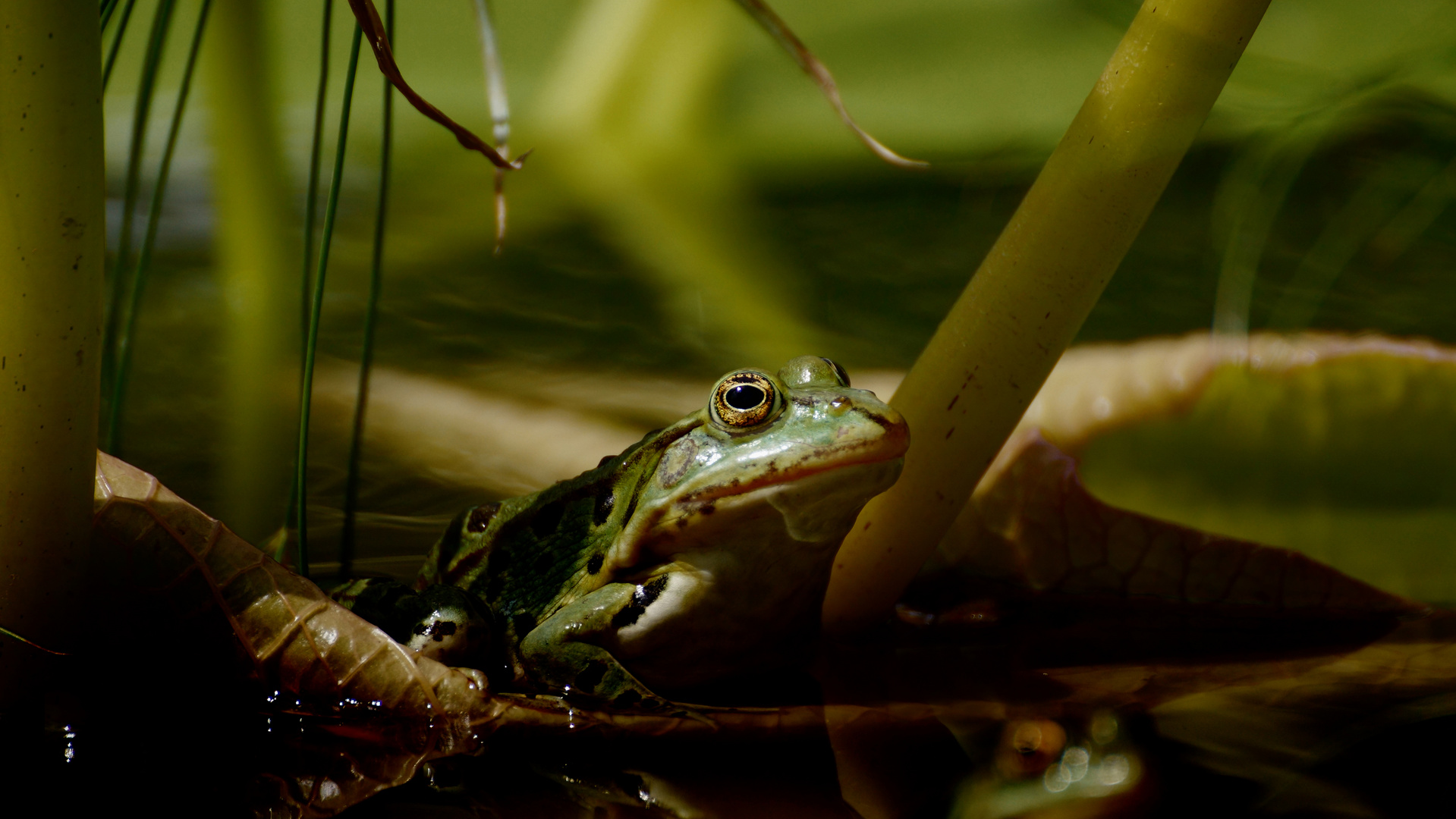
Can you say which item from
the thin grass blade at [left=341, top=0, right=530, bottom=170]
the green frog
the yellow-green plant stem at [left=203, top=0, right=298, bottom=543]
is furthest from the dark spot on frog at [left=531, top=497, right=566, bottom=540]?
the thin grass blade at [left=341, top=0, right=530, bottom=170]

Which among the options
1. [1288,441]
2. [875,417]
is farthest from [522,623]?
[1288,441]

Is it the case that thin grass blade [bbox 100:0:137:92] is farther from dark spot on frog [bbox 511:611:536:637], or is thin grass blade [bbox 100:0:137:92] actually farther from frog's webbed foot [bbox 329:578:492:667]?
dark spot on frog [bbox 511:611:536:637]

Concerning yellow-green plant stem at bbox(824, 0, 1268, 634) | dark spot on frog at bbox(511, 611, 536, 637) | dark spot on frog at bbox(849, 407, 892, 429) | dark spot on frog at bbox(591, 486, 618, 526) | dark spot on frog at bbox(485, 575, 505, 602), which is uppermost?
yellow-green plant stem at bbox(824, 0, 1268, 634)

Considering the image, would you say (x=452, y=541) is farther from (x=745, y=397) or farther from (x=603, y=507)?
(x=745, y=397)

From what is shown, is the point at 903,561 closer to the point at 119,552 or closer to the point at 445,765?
the point at 445,765

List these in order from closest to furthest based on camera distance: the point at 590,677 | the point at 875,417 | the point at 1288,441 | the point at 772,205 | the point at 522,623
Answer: the point at 875,417, the point at 590,677, the point at 522,623, the point at 1288,441, the point at 772,205

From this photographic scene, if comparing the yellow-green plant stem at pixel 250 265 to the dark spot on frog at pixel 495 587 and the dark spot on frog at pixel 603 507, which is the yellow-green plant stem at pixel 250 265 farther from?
the dark spot on frog at pixel 603 507
